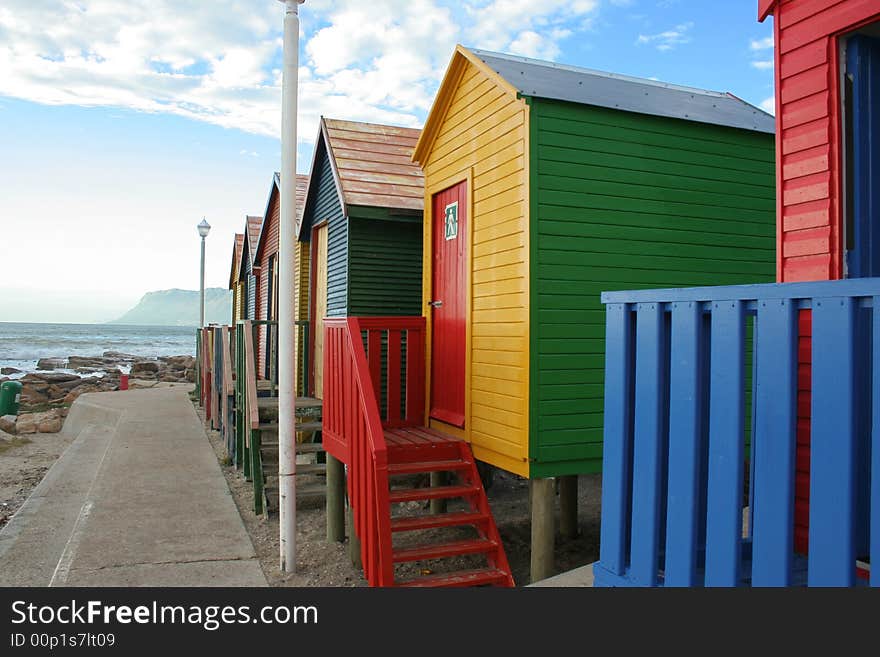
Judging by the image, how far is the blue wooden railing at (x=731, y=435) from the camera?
8.13ft

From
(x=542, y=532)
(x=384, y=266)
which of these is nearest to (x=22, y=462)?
(x=384, y=266)

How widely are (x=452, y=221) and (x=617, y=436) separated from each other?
436 cm

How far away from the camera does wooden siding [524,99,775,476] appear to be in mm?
5840

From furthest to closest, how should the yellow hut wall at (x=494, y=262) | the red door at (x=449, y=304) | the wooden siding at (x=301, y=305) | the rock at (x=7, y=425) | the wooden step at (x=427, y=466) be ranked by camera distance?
the rock at (x=7, y=425) < the wooden siding at (x=301, y=305) < the red door at (x=449, y=304) < the wooden step at (x=427, y=466) < the yellow hut wall at (x=494, y=262)

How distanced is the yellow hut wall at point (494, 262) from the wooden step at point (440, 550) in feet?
2.07

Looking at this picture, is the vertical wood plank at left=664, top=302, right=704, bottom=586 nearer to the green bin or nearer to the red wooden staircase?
the red wooden staircase

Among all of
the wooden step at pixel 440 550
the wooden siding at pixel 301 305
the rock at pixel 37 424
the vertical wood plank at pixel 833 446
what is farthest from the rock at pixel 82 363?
the vertical wood plank at pixel 833 446

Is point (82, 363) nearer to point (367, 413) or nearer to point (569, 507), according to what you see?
point (569, 507)

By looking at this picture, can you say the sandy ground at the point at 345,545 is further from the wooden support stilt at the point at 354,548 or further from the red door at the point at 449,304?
the red door at the point at 449,304

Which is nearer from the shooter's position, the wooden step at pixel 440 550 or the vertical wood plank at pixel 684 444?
the vertical wood plank at pixel 684 444

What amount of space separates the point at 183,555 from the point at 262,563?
76cm

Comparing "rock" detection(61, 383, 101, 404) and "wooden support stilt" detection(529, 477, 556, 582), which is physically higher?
→ "wooden support stilt" detection(529, 477, 556, 582)

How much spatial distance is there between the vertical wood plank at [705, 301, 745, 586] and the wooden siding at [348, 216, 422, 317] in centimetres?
717

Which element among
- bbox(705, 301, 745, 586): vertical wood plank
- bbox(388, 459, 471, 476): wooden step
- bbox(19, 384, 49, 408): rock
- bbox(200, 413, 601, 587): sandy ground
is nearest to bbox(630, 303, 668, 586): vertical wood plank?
bbox(705, 301, 745, 586): vertical wood plank
